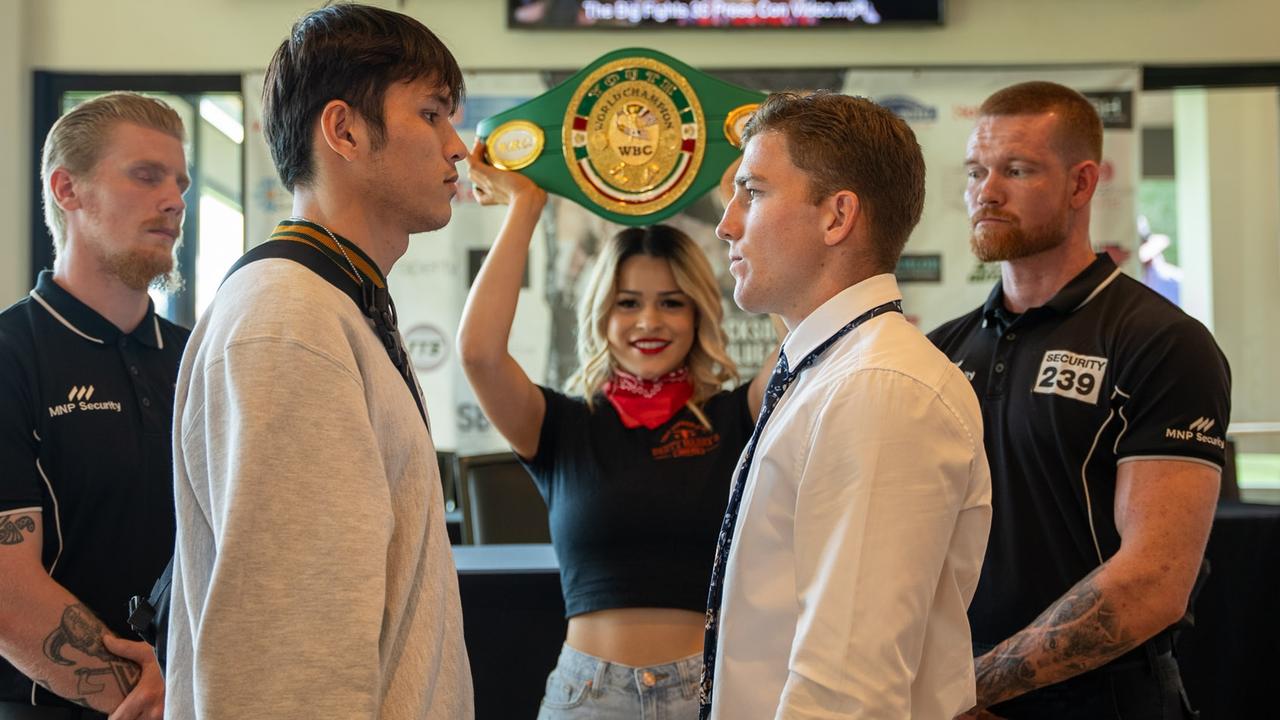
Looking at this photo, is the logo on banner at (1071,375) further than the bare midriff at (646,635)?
No

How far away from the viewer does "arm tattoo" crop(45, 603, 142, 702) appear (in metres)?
1.61

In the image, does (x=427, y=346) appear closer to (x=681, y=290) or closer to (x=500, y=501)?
(x=500, y=501)

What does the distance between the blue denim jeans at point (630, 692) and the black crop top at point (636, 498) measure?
0.11 meters

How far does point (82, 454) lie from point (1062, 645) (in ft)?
5.13

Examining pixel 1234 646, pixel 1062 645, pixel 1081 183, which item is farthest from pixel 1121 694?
pixel 1234 646

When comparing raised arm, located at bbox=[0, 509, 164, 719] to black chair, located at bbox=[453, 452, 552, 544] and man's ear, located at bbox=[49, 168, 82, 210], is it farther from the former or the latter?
black chair, located at bbox=[453, 452, 552, 544]

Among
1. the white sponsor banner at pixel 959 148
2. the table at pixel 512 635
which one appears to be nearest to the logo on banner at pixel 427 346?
the white sponsor banner at pixel 959 148

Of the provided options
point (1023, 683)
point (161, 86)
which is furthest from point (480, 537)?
point (161, 86)

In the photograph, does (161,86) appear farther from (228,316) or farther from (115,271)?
(228,316)

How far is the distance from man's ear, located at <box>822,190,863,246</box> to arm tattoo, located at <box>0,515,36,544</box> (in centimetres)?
127

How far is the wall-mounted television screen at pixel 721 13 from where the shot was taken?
4824 millimetres

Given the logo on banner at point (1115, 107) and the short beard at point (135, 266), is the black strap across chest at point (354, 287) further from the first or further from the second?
the logo on banner at point (1115, 107)

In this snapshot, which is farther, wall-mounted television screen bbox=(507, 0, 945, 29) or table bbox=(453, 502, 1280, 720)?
wall-mounted television screen bbox=(507, 0, 945, 29)

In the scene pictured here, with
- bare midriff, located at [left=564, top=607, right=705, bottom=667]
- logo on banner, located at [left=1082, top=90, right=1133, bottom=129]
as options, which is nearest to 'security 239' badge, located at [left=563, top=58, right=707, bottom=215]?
bare midriff, located at [left=564, top=607, right=705, bottom=667]
